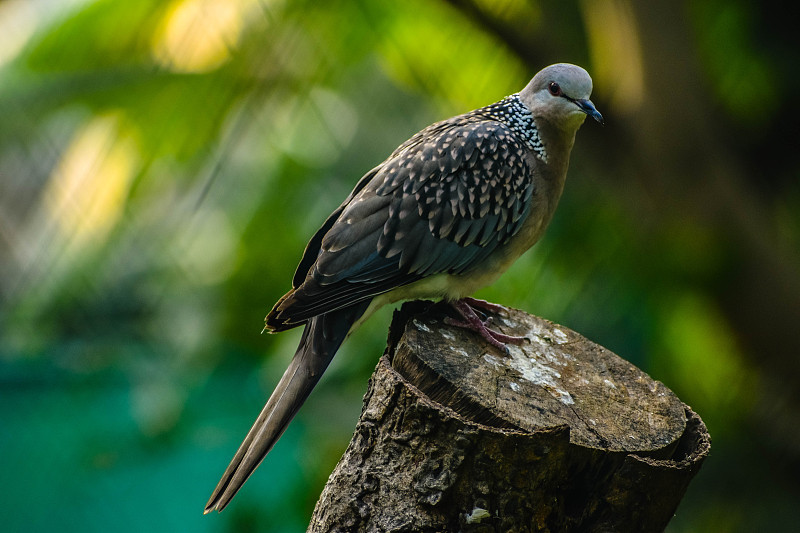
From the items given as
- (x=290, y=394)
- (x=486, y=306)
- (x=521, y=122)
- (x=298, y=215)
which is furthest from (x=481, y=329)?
(x=298, y=215)

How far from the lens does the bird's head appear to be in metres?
3.21

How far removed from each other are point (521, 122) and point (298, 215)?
2696 mm

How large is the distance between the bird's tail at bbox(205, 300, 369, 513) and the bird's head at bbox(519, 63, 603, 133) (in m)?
Result: 1.11

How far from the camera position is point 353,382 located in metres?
6.08

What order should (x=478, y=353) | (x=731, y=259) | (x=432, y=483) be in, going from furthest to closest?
1. (x=731, y=259)
2. (x=478, y=353)
3. (x=432, y=483)

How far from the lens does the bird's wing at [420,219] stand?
9.56 ft

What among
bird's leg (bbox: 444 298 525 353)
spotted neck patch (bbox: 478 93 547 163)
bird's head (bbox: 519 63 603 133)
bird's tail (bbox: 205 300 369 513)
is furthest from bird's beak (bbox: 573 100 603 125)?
bird's tail (bbox: 205 300 369 513)

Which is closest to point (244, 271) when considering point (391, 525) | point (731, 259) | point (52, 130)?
point (52, 130)

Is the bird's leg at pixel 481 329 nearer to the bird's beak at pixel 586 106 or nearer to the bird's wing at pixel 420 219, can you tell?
the bird's wing at pixel 420 219

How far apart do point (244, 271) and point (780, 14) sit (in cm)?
414

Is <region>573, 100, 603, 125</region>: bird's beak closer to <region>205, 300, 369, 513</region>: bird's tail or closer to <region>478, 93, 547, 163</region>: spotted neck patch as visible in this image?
<region>478, 93, 547, 163</region>: spotted neck patch

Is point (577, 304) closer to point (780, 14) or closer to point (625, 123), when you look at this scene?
point (625, 123)

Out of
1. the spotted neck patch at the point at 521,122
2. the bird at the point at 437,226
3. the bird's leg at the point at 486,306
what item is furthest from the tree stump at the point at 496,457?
the spotted neck patch at the point at 521,122

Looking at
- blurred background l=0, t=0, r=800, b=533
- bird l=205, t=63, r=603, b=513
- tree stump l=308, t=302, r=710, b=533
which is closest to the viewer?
tree stump l=308, t=302, r=710, b=533
